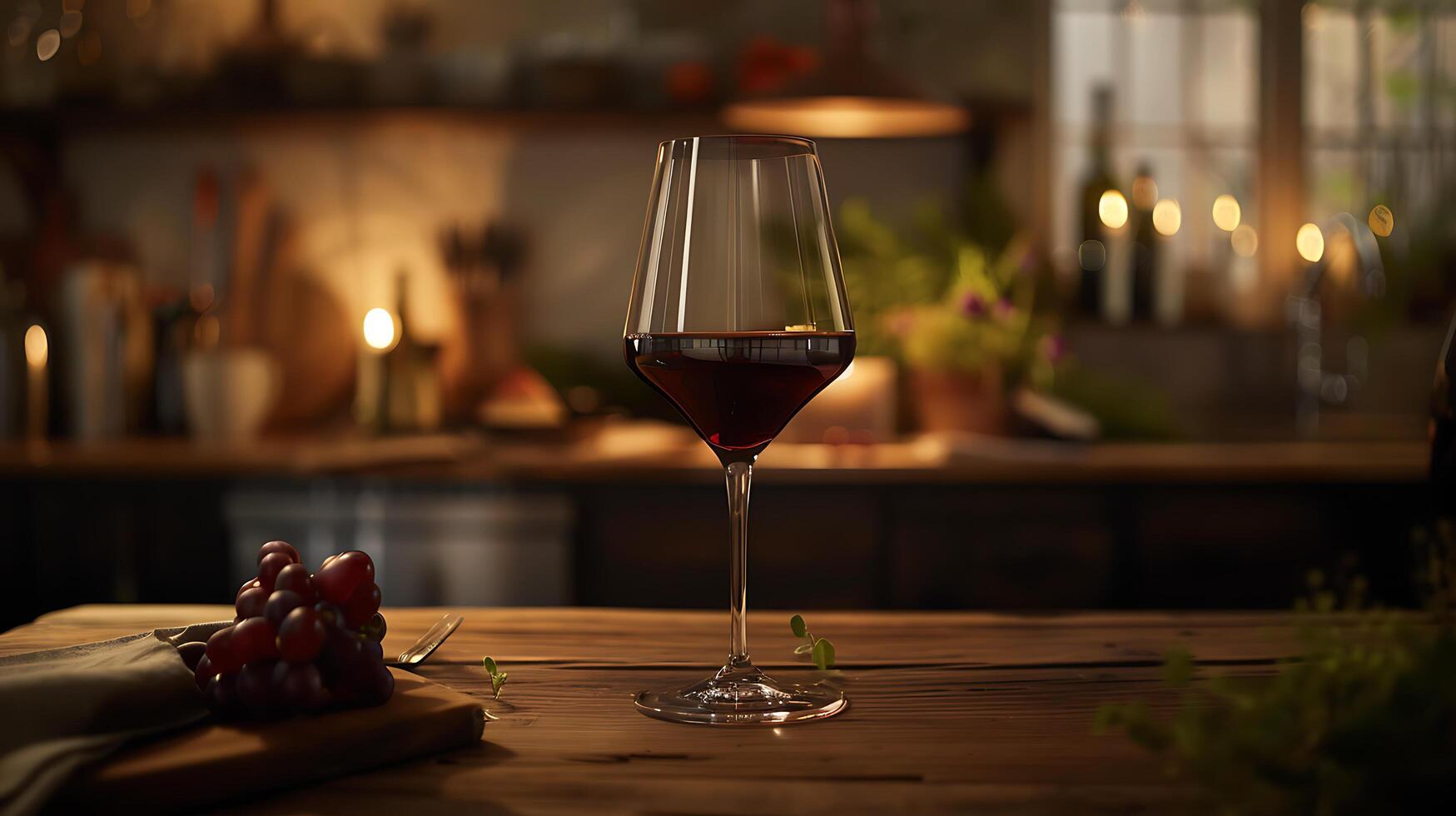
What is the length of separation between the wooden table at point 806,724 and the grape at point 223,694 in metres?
0.06

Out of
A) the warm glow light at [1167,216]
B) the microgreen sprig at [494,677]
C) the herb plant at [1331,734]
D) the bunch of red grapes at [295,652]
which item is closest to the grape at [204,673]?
the bunch of red grapes at [295,652]

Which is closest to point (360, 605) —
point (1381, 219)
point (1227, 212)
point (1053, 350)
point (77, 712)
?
point (77, 712)

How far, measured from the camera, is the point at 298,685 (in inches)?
19.1

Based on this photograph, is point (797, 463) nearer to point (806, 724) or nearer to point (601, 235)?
point (601, 235)

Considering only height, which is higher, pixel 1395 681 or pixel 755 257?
pixel 755 257

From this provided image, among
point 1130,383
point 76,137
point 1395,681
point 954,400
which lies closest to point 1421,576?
point 1395,681

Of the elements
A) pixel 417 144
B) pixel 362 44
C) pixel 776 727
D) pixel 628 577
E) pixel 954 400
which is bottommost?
pixel 628 577

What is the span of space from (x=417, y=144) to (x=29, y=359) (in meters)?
0.97

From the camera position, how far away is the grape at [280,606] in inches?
19.3

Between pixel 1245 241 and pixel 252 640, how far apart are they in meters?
2.95

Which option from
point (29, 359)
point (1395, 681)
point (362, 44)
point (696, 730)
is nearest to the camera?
point (1395, 681)

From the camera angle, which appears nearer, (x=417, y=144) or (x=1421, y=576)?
(x=1421, y=576)

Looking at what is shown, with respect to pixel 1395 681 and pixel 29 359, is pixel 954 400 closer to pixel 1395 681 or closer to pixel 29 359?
pixel 29 359

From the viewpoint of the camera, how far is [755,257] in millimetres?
600
